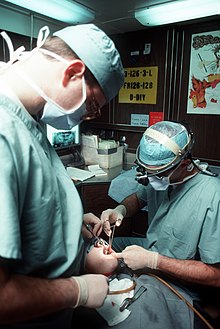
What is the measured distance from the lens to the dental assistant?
1.96ft

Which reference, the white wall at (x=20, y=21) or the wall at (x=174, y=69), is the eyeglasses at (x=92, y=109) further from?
the wall at (x=174, y=69)

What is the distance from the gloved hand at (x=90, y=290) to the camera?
766mm

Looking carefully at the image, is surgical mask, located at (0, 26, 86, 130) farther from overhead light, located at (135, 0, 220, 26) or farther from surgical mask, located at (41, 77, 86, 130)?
overhead light, located at (135, 0, 220, 26)

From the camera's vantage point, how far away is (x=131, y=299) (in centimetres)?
105

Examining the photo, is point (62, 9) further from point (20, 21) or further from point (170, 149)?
point (170, 149)

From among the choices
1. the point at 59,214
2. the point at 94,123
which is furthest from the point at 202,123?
the point at 59,214

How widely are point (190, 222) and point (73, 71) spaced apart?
85 centimetres

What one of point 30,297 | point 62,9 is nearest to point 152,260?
point 30,297

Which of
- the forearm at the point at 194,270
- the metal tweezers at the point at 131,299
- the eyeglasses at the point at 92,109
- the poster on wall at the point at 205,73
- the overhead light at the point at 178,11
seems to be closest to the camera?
the eyeglasses at the point at 92,109

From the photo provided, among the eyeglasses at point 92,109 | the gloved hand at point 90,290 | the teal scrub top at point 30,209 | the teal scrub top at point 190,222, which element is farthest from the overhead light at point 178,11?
the gloved hand at point 90,290

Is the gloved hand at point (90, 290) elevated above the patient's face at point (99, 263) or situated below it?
above

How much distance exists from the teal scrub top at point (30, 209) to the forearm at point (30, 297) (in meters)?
0.03

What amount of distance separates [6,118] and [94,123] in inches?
90.9

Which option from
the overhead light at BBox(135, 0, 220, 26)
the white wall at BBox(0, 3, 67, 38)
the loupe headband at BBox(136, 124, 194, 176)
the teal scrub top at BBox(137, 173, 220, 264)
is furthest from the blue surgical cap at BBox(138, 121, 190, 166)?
the white wall at BBox(0, 3, 67, 38)
